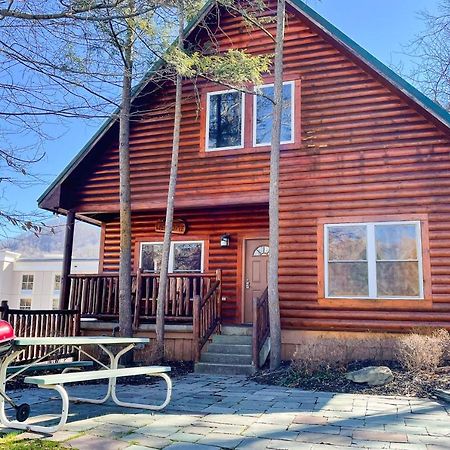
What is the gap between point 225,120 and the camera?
10.7 meters

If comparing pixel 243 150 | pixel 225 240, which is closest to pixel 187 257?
pixel 225 240

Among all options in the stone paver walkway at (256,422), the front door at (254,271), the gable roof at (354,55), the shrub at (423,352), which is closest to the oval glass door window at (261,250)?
the front door at (254,271)

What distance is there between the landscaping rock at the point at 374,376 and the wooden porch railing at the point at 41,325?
5.03 meters

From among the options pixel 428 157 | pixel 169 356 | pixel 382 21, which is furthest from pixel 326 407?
pixel 382 21

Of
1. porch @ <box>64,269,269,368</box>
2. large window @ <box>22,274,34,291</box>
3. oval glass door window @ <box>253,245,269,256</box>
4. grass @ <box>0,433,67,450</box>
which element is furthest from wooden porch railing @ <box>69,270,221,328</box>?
large window @ <box>22,274,34,291</box>

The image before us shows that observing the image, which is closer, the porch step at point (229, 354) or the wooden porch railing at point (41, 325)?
the wooden porch railing at point (41, 325)

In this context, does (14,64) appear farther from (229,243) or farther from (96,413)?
(229,243)

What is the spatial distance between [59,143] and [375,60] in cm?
637

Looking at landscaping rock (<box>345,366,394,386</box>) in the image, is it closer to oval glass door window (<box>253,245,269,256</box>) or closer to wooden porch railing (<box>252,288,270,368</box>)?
wooden porch railing (<box>252,288,270,368</box>)

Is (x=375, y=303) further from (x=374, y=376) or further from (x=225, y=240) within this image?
(x=225, y=240)

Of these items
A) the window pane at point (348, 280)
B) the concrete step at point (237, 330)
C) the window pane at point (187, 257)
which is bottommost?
the concrete step at point (237, 330)

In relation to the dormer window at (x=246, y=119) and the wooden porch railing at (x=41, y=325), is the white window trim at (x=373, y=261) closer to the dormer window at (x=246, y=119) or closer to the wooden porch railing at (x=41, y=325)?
the dormer window at (x=246, y=119)

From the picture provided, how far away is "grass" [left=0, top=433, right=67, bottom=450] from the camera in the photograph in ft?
12.6

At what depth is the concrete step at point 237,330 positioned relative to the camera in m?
9.52
